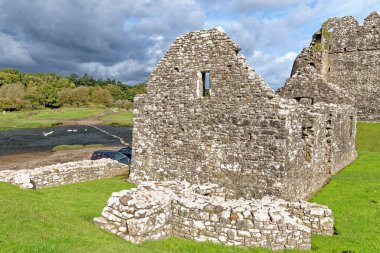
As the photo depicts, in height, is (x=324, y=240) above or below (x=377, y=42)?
below

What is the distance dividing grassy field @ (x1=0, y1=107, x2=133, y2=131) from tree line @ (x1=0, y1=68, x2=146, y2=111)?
21.6ft

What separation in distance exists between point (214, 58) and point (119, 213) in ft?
25.9

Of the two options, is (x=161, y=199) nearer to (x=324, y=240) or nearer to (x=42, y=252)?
(x=42, y=252)

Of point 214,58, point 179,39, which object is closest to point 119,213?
point 214,58

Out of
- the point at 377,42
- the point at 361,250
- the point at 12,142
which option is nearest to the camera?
the point at 361,250

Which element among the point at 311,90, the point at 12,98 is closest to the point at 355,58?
the point at 311,90

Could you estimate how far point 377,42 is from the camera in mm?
34688

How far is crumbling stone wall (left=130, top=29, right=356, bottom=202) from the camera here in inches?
508

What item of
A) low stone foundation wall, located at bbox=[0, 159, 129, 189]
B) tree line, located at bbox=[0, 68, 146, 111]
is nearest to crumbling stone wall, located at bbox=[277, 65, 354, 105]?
low stone foundation wall, located at bbox=[0, 159, 129, 189]

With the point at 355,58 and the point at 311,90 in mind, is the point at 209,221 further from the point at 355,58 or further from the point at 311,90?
the point at 355,58

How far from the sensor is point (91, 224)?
9578 mm

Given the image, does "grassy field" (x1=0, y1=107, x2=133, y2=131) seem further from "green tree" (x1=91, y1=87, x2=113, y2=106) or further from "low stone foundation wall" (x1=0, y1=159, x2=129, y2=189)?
"low stone foundation wall" (x1=0, y1=159, x2=129, y2=189)

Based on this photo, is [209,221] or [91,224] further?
[91,224]

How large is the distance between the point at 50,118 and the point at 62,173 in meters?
83.1
